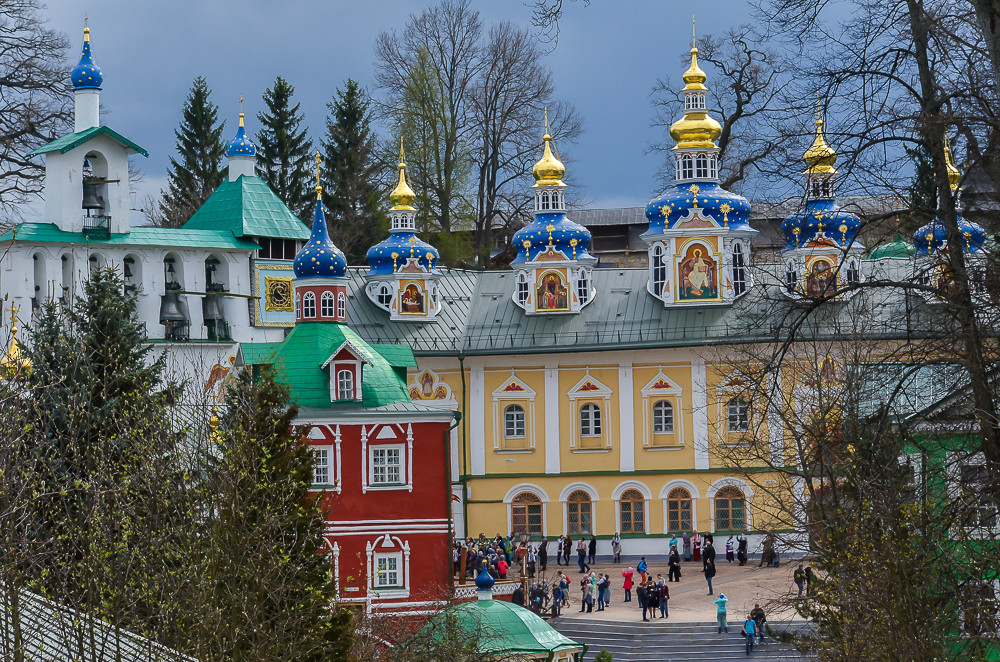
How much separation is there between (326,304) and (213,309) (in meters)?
7.87

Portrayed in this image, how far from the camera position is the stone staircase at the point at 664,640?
3728 cm

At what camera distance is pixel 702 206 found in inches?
2005

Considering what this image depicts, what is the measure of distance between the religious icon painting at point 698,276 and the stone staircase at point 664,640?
13865 mm

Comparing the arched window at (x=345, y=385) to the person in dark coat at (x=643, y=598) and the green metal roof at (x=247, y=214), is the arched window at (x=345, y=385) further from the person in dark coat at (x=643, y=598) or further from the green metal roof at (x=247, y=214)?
the green metal roof at (x=247, y=214)

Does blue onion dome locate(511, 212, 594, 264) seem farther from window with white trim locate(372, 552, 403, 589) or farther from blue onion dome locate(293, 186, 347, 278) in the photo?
window with white trim locate(372, 552, 403, 589)

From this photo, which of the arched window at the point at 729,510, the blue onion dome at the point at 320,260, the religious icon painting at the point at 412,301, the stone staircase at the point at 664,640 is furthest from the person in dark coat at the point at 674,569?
the religious icon painting at the point at 412,301

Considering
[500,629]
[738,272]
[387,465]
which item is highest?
[738,272]

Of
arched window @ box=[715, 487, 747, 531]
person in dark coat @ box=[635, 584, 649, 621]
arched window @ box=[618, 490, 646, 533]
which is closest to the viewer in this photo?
person in dark coat @ box=[635, 584, 649, 621]

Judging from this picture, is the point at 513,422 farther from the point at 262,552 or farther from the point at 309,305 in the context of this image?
the point at 262,552

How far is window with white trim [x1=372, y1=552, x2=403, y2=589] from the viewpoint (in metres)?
39.6

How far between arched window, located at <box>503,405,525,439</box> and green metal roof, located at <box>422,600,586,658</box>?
71.1 feet

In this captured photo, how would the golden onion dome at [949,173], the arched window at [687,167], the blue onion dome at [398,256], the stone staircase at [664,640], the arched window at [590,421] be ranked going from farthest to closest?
the blue onion dome at [398,256], the arched window at [687,167], the arched window at [590,421], the stone staircase at [664,640], the golden onion dome at [949,173]

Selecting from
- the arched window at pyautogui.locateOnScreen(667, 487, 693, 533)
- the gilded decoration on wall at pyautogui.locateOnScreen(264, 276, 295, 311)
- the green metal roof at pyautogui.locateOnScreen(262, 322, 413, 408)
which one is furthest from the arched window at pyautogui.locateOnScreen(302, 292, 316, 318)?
the arched window at pyautogui.locateOnScreen(667, 487, 693, 533)

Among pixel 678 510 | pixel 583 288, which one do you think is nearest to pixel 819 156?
pixel 678 510
